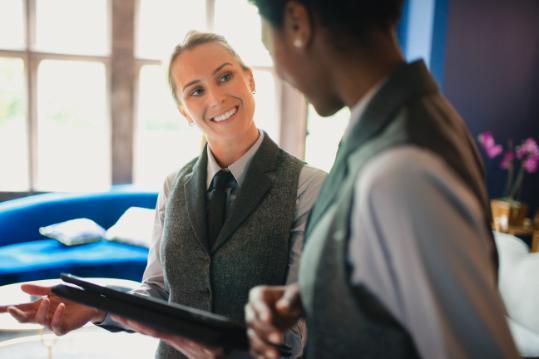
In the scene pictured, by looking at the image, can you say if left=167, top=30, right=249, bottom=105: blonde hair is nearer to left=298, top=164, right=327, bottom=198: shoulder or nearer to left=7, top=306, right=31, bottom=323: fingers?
left=298, top=164, right=327, bottom=198: shoulder

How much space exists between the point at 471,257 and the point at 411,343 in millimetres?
127

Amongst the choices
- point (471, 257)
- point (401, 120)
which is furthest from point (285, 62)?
point (471, 257)

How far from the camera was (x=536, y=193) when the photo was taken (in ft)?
15.0

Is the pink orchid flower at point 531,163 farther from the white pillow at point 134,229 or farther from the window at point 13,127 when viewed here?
the window at point 13,127

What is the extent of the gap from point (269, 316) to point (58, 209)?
3821mm

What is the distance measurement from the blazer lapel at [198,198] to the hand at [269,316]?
52 centimetres

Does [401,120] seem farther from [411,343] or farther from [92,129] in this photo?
[92,129]

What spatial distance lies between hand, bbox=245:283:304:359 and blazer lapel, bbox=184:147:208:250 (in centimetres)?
52

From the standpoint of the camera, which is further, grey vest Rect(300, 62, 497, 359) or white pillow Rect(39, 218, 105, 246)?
white pillow Rect(39, 218, 105, 246)

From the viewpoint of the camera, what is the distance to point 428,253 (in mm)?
442

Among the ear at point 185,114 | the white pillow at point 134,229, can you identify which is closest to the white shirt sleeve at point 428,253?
the ear at point 185,114

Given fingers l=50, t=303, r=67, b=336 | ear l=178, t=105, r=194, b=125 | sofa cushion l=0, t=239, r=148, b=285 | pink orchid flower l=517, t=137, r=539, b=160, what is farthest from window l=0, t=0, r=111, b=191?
pink orchid flower l=517, t=137, r=539, b=160

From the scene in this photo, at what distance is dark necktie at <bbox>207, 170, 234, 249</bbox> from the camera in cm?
117

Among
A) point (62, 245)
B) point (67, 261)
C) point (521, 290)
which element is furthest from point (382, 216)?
point (62, 245)
